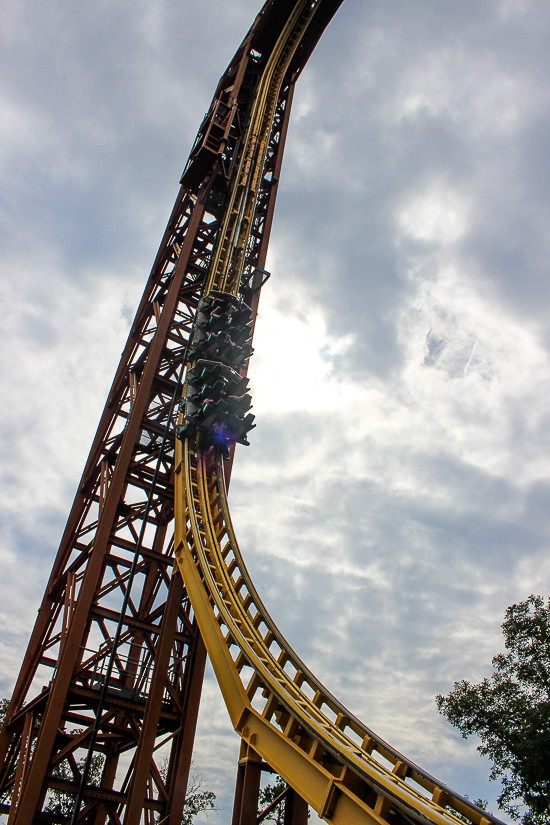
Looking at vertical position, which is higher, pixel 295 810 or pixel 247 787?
pixel 247 787

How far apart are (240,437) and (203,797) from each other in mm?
35615

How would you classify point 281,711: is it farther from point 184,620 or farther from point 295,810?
point 184,620

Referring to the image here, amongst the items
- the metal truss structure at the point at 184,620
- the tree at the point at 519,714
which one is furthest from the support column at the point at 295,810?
the tree at the point at 519,714

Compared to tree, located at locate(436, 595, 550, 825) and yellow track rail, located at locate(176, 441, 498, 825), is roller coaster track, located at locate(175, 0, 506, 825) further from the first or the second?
tree, located at locate(436, 595, 550, 825)

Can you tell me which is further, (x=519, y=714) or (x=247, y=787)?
(x=519, y=714)

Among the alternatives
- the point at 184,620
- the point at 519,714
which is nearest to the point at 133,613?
the point at 184,620

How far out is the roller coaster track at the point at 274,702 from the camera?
6070 millimetres

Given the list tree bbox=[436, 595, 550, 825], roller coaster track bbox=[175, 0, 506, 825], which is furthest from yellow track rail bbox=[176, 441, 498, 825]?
tree bbox=[436, 595, 550, 825]

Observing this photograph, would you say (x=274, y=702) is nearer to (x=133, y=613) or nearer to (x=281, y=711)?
(x=281, y=711)

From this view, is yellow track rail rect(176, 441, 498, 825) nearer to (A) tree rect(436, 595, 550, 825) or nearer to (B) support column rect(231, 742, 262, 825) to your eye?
(B) support column rect(231, 742, 262, 825)

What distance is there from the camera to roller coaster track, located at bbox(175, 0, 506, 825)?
6.07 meters

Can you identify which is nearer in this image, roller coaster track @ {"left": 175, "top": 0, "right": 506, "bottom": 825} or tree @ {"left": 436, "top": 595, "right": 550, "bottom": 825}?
roller coaster track @ {"left": 175, "top": 0, "right": 506, "bottom": 825}

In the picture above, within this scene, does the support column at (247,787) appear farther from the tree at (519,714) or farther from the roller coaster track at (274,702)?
the tree at (519,714)

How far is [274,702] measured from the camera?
7.85 metres
